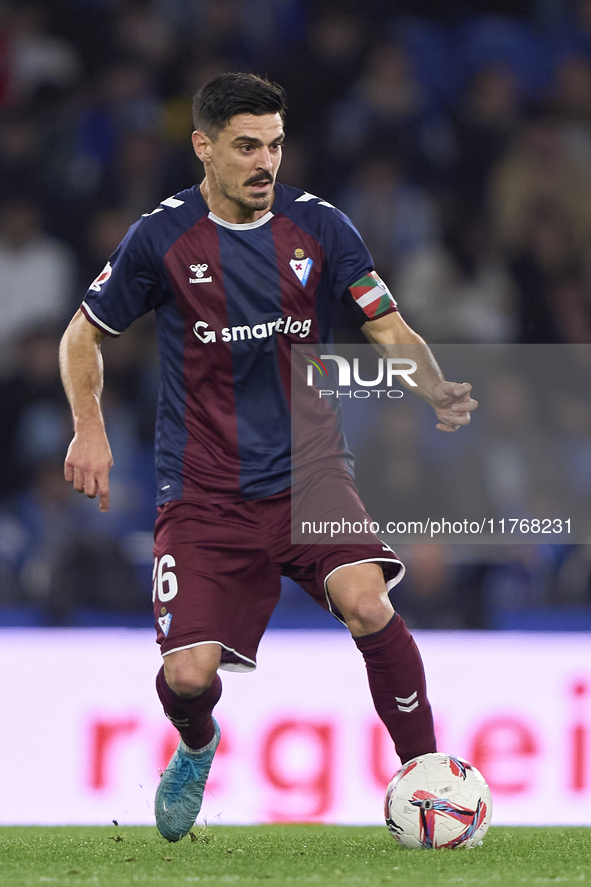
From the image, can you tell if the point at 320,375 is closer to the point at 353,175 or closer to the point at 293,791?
the point at 293,791

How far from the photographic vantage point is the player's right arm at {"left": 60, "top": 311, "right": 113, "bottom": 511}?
3.39m

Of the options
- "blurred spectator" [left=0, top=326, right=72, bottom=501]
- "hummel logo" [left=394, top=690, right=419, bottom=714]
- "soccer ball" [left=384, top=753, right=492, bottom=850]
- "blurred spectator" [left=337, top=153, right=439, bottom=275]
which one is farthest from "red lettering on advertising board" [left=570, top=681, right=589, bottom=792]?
"blurred spectator" [left=337, top=153, right=439, bottom=275]

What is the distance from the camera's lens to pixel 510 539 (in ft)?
18.6

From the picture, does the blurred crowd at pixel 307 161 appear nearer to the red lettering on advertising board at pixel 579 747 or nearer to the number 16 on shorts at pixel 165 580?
the red lettering on advertising board at pixel 579 747

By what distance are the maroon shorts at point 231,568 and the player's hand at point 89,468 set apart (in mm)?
303

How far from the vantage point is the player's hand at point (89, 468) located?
3.38 m

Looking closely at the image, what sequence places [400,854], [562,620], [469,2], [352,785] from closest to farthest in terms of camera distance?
[400,854], [352,785], [562,620], [469,2]

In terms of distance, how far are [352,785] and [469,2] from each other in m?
5.60

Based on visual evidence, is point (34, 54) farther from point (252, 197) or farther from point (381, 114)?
point (252, 197)

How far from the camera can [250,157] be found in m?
3.56

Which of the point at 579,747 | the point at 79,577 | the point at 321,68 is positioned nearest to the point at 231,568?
the point at 579,747

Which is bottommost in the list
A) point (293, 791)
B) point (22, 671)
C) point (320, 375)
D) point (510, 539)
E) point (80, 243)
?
point (293, 791)

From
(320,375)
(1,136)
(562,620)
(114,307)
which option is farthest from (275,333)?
(1,136)

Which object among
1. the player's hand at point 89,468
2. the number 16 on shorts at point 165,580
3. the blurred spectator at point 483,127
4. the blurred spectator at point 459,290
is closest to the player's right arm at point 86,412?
the player's hand at point 89,468
